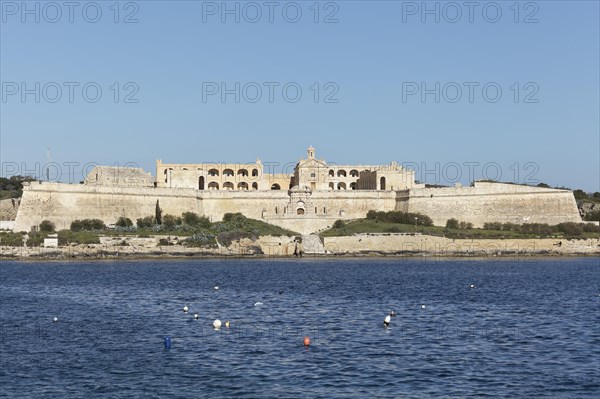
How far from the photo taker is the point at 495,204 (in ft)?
255

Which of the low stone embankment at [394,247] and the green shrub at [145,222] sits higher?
the green shrub at [145,222]

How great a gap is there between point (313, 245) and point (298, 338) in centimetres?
4686

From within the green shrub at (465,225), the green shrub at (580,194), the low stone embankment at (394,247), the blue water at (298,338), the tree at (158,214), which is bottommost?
the blue water at (298,338)

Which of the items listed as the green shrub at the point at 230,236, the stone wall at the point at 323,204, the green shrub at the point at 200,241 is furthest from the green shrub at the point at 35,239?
the green shrub at the point at 230,236

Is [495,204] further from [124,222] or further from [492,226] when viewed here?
[124,222]

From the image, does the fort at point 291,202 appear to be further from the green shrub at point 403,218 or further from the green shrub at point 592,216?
the green shrub at point 592,216

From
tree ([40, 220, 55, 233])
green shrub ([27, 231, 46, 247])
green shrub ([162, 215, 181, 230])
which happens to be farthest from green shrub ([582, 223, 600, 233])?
green shrub ([27, 231, 46, 247])

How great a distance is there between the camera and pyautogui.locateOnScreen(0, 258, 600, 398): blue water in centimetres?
1712

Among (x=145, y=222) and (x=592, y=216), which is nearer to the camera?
(x=145, y=222)

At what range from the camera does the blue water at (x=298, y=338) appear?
56.2ft

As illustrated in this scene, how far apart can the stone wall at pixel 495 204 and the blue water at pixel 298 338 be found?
34.2 metres

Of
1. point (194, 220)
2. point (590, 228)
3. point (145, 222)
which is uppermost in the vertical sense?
point (194, 220)

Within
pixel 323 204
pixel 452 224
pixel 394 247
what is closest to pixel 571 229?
pixel 452 224

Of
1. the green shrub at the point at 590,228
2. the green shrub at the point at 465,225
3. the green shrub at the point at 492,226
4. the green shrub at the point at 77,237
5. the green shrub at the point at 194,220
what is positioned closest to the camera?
the green shrub at the point at 77,237
